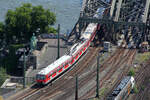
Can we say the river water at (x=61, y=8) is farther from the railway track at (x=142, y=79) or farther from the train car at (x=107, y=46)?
the railway track at (x=142, y=79)

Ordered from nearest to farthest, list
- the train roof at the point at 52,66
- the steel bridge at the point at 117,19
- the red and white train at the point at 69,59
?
the red and white train at the point at 69,59, the train roof at the point at 52,66, the steel bridge at the point at 117,19

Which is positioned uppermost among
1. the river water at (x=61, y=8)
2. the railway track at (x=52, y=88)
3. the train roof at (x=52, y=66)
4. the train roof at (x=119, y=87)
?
the river water at (x=61, y=8)

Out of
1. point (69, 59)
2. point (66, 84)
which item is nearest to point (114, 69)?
point (69, 59)

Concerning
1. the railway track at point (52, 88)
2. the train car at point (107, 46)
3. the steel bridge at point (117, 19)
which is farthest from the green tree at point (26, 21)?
the railway track at point (52, 88)

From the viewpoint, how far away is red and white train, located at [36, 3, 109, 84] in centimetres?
6950

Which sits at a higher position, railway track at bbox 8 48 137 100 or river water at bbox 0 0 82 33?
river water at bbox 0 0 82 33

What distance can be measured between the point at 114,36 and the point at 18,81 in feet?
101

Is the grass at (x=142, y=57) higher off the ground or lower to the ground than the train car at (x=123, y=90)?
higher

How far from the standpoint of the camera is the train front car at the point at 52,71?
69.2 m

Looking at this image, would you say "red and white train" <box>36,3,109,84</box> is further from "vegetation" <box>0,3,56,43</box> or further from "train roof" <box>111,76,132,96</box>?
"train roof" <box>111,76,132,96</box>

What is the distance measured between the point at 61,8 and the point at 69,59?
66.8 m

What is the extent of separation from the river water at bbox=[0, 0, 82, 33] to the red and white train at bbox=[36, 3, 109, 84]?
27760 millimetres

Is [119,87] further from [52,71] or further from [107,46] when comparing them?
[107,46]

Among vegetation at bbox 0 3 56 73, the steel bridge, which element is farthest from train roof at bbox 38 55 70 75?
the steel bridge
